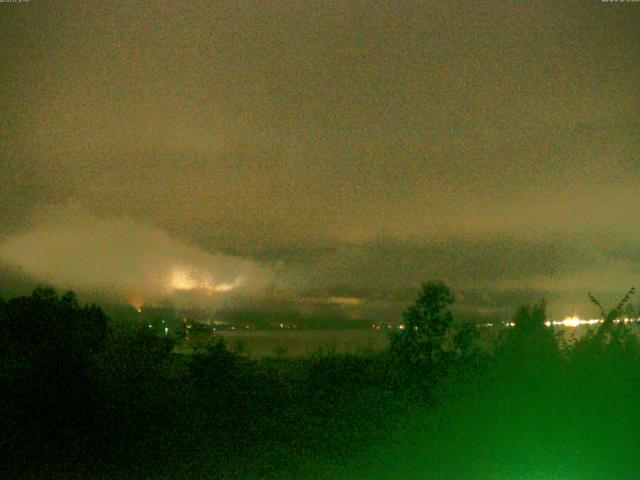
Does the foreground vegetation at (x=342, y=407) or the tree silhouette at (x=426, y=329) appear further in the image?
the tree silhouette at (x=426, y=329)

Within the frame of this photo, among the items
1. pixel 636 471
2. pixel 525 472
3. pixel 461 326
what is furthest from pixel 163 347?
pixel 636 471

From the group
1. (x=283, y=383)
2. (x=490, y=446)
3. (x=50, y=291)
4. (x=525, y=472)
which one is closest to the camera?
(x=525, y=472)

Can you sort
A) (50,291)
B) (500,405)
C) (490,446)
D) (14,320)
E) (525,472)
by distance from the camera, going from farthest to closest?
(50,291) → (14,320) → (500,405) → (490,446) → (525,472)

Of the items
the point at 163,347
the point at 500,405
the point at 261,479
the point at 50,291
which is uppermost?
the point at 50,291

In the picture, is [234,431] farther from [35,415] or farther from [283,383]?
[35,415]

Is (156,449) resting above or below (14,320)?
below

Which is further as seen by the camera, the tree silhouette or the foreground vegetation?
the tree silhouette

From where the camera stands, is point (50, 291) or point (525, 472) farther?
point (50, 291)
